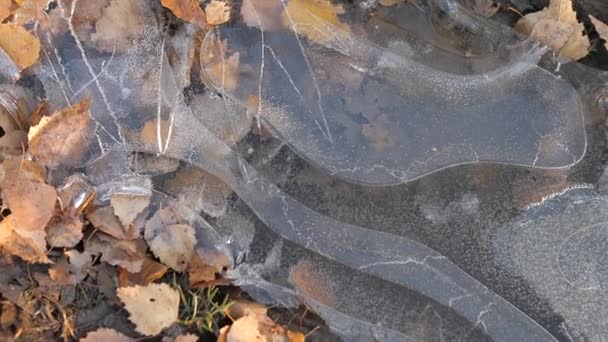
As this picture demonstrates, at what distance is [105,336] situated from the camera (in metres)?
1.66

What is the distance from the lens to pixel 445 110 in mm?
1852

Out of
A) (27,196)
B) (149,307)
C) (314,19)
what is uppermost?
(314,19)

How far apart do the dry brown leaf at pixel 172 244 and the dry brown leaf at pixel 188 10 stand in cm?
53

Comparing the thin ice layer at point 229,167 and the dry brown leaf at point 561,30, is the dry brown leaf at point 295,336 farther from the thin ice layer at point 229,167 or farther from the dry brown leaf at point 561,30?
the dry brown leaf at point 561,30

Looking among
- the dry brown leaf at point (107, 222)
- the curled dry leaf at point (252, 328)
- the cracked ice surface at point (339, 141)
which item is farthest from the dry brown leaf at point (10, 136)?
the curled dry leaf at point (252, 328)

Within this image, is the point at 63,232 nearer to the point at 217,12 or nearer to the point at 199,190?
the point at 199,190

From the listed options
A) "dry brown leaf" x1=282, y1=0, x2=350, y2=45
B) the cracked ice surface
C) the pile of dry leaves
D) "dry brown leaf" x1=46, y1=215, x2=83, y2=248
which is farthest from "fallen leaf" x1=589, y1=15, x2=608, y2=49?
"dry brown leaf" x1=46, y1=215, x2=83, y2=248

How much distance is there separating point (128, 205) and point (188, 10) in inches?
20.4

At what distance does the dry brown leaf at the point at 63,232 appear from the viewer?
1679 millimetres

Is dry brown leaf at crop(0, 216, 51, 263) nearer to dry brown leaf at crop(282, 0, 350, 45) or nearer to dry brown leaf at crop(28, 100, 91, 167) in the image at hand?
dry brown leaf at crop(28, 100, 91, 167)

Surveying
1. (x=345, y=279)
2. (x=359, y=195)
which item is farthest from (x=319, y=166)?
(x=345, y=279)

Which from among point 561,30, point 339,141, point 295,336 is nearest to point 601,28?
point 561,30

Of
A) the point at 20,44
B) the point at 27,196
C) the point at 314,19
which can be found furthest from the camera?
the point at 314,19

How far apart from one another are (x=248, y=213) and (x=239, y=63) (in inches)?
15.6
